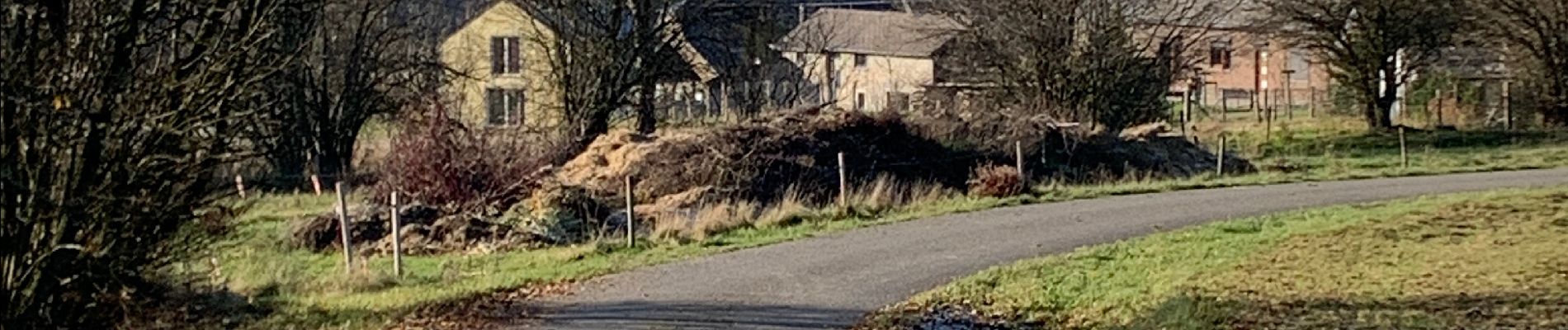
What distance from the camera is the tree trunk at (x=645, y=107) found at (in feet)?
115

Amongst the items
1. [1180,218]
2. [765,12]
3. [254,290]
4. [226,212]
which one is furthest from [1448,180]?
[226,212]

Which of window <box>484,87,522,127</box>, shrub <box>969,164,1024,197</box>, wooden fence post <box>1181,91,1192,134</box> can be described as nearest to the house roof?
wooden fence post <box>1181,91,1192,134</box>

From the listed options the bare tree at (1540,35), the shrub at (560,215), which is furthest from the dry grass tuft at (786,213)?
the bare tree at (1540,35)

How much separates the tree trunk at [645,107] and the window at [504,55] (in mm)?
6191

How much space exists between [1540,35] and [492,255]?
94.1 ft

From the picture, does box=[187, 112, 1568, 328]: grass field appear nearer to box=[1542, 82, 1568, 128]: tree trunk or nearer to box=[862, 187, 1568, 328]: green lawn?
box=[862, 187, 1568, 328]: green lawn

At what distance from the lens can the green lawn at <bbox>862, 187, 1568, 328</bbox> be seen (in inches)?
457

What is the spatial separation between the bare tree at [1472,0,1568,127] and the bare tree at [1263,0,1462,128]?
86 cm

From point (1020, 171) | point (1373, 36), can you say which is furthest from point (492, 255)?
point (1373, 36)

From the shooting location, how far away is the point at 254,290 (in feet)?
52.7

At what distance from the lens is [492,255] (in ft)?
67.6

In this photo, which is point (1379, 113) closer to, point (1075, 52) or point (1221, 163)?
point (1075, 52)

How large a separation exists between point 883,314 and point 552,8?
22.4m

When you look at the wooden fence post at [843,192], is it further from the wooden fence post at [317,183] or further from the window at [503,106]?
the window at [503,106]
